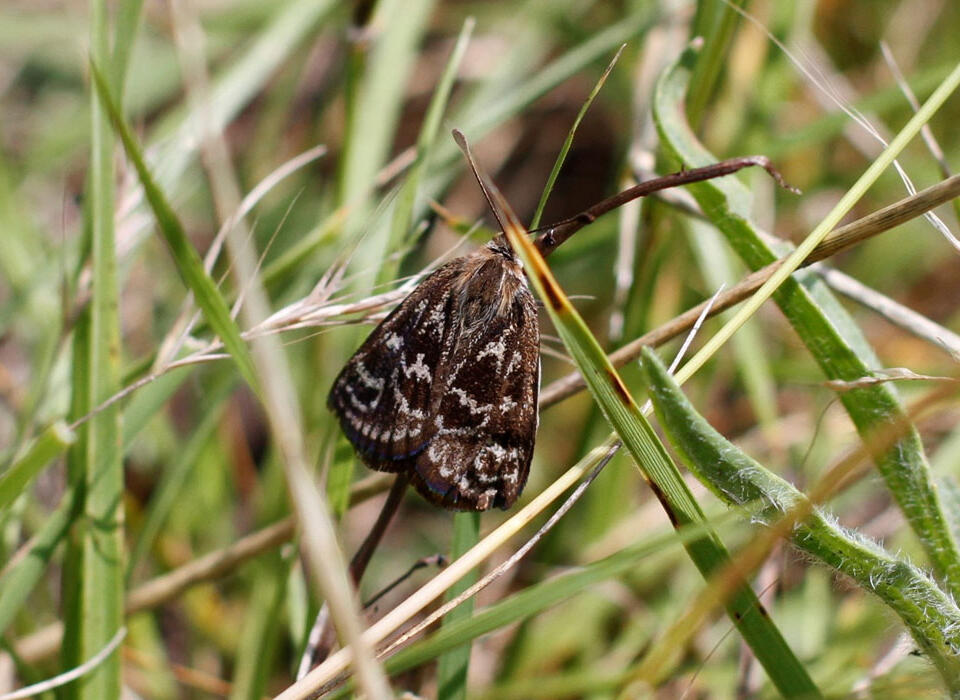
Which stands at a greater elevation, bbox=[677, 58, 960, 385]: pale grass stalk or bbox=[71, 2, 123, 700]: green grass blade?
bbox=[71, 2, 123, 700]: green grass blade

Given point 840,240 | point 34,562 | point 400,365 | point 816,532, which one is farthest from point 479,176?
point 34,562

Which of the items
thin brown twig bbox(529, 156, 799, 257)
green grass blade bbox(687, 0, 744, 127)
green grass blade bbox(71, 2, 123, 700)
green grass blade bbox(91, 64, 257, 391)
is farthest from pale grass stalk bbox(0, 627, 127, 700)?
green grass blade bbox(687, 0, 744, 127)

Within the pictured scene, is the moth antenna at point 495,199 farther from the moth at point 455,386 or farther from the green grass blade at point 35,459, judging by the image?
the green grass blade at point 35,459

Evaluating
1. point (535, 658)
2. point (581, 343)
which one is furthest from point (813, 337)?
point (535, 658)

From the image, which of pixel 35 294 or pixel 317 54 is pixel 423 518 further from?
pixel 317 54

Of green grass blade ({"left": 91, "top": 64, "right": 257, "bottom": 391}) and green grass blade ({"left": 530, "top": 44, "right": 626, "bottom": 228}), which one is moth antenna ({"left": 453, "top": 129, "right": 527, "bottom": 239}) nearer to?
green grass blade ({"left": 530, "top": 44, "right": 626, "bottom": 228})
